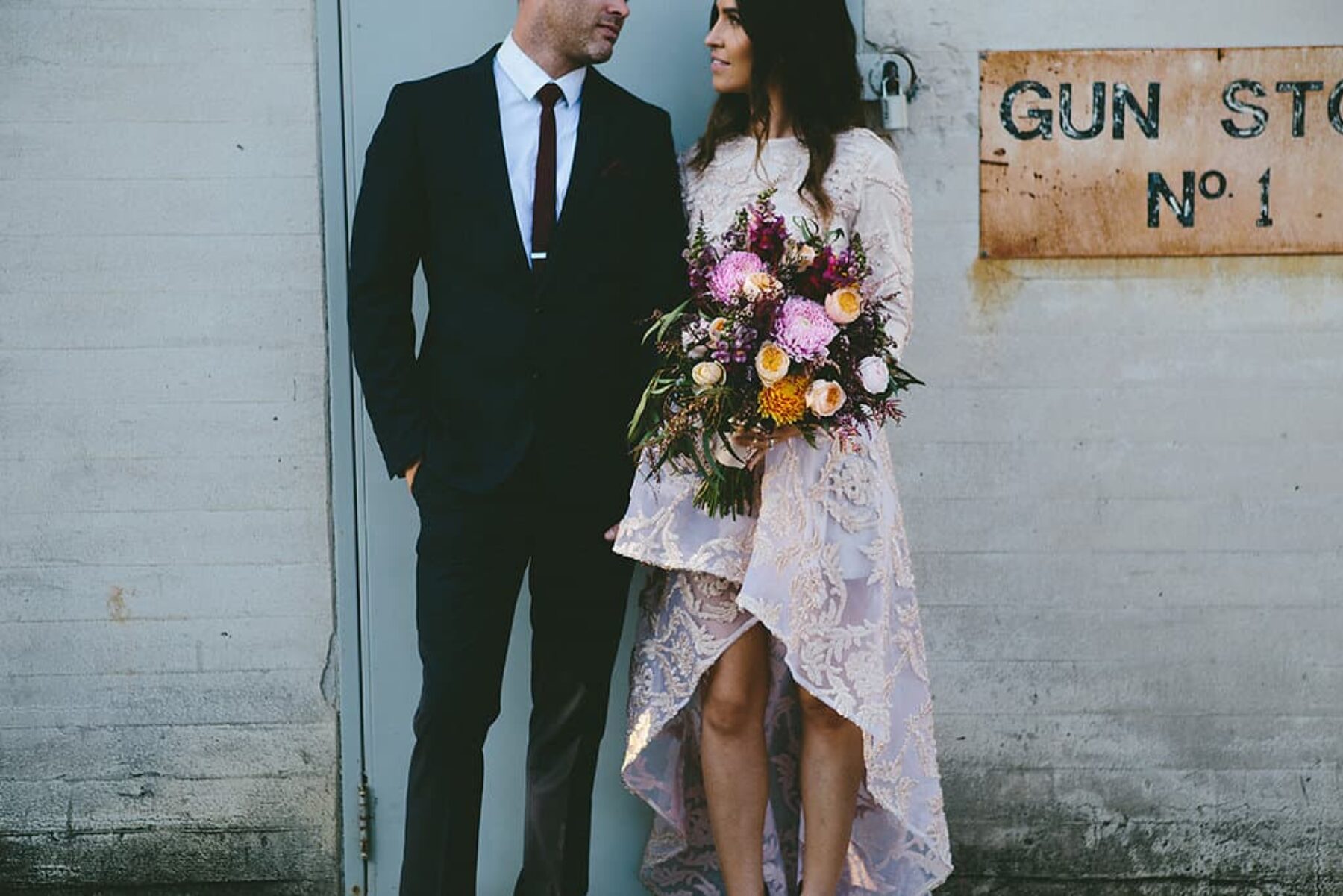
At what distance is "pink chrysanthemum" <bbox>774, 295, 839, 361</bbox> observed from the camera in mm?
2893

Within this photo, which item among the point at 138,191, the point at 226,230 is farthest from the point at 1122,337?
the point at 138,191

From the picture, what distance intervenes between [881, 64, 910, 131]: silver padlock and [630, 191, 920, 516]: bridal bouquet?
0.67m

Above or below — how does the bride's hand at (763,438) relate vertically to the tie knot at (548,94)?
below

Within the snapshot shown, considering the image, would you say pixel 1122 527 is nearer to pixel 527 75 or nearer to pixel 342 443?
pixel 527 75

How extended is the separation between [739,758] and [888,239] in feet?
3.92

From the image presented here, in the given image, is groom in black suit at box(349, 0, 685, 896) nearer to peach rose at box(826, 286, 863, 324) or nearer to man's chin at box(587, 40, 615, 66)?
man's chin at box(587, 40, 615, 66)

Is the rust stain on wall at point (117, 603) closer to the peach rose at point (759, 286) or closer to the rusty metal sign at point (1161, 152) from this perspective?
the peach rose at point (759, 286)

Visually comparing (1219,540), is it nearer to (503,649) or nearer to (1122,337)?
(1122,337)

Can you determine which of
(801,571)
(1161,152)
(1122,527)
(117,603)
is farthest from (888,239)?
(117,603)

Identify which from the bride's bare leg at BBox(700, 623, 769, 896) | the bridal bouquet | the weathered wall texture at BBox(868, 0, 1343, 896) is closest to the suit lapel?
the bridal bouquet

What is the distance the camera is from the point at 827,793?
333 centimetres

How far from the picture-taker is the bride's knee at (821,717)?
3291 millimetres

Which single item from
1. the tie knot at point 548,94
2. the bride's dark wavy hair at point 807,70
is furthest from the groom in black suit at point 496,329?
the bride's dark wavy hair at point 807,70

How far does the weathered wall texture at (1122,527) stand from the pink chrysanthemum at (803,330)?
97 cm
